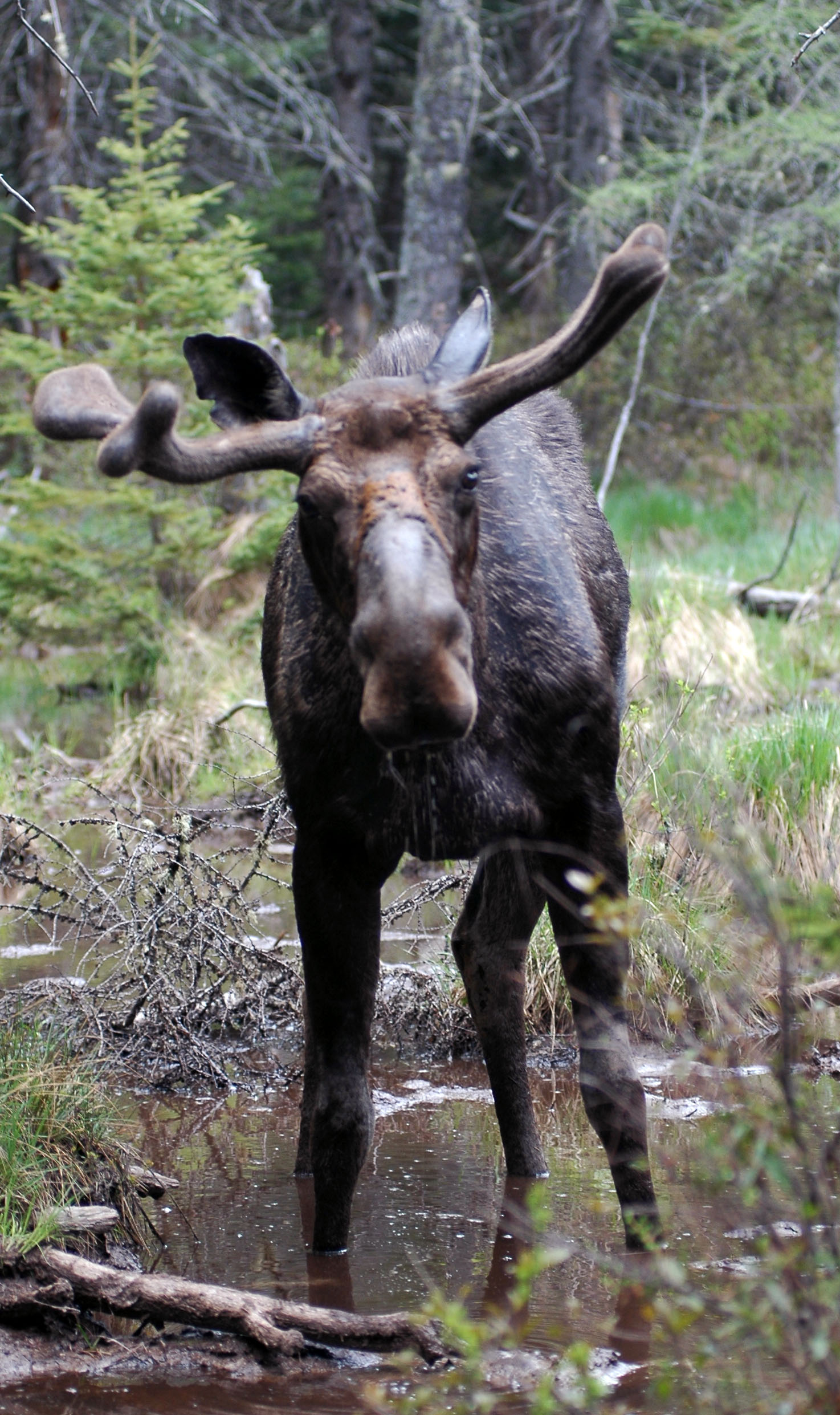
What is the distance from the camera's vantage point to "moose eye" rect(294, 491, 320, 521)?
127 inches

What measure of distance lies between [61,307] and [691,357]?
863 centimetres

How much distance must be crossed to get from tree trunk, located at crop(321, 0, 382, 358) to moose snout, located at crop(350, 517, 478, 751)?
50.9 feet

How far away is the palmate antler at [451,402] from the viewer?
10.2 feet

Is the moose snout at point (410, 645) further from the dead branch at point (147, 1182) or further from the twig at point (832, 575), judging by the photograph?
the twig at point (832, 575)

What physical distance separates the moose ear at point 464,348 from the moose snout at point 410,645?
65cm

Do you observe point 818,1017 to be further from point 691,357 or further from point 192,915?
point 691,357

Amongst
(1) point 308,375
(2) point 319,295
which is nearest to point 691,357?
(1) point 308,375

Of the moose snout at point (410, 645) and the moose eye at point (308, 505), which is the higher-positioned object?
the moose eye at point (308, 505)

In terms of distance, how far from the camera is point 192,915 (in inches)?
218

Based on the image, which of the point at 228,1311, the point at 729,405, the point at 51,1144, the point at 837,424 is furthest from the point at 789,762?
the point at 729,405

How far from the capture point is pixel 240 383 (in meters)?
3.48

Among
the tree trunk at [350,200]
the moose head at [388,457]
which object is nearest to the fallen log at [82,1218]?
the moose head at [388,457]

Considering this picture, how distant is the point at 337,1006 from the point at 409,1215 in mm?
827

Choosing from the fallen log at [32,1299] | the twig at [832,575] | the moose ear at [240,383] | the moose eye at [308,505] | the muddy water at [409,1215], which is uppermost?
the moose ear at [240,383]
